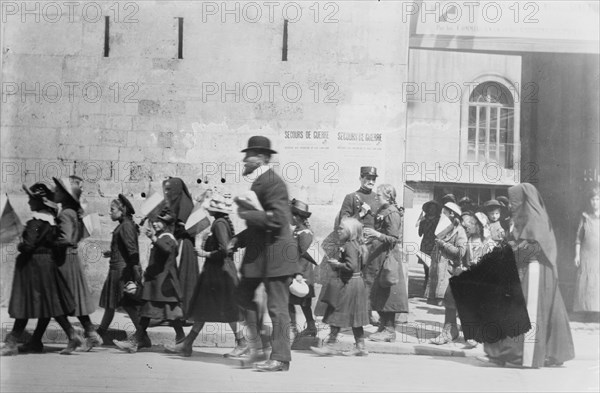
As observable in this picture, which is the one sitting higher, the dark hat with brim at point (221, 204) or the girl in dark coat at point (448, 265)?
the dark hat with brim at point (221, 204)

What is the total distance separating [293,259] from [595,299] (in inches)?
111

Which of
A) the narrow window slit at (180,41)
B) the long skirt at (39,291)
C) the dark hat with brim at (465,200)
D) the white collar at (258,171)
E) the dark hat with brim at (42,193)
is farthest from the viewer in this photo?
the dark hat with brim at (465,200)

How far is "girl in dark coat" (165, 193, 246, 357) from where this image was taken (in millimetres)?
6043

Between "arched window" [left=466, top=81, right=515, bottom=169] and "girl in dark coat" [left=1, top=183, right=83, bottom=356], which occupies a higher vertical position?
"arched window" [left=466, top=81, right=515, bottom=169]

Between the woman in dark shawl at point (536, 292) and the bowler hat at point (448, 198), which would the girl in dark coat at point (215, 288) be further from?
the woman in dark shawl at point (536, 292)

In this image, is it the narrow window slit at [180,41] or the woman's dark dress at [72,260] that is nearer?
the woman's dark dress at [72,260]

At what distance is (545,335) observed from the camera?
611 cm

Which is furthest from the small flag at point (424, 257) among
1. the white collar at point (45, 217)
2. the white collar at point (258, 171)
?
the white collar at point (45, 217)

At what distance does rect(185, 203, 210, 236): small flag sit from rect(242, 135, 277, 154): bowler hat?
28.0 inches

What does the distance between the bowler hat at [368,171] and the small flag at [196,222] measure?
54.7 inches

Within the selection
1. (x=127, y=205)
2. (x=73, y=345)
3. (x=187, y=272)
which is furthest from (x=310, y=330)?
(x=73, y=345)

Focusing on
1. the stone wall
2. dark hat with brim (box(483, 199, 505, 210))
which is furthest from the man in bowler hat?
dark hat with brim (box(483, 199, 505, 210))

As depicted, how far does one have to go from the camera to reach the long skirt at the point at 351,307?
20.1 ft

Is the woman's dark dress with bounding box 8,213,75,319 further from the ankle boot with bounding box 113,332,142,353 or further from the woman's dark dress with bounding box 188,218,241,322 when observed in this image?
the woman's dark dress with bounding box 188,218,241,322
